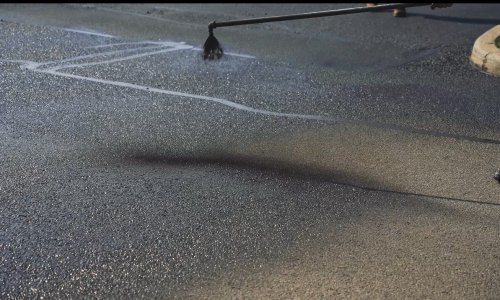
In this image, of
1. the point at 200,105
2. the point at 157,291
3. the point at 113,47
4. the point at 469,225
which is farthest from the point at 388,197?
the point at 113,47

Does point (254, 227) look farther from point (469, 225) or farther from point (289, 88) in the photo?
point (289, 88)

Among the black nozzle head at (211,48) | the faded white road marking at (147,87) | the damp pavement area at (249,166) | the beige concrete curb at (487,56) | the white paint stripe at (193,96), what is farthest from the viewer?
the beige concrete curb at (487,56)

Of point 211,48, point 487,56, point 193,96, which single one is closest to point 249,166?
point 211,48

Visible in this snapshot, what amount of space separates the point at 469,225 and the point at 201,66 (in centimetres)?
440

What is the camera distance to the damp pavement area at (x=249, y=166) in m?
4.18

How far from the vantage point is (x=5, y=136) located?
6324 mm

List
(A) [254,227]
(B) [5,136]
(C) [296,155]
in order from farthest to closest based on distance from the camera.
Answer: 1. (B) [5,136]
2. (C) [296,155]
3. (A) [254,227]

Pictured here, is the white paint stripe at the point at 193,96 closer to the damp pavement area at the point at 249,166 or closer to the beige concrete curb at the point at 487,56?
the damp pavement area at the point at 249,166

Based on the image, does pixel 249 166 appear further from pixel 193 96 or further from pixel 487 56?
pixel 487 56

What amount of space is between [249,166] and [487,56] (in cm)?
339

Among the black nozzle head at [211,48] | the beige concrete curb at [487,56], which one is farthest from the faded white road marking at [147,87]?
the beige concrete curb at [487,56]

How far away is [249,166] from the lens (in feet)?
18.5

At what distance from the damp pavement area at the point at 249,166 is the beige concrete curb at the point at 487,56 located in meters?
0.16

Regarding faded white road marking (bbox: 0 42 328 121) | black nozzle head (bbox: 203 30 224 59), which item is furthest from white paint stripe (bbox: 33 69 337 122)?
black nozzle head (bbox: 203 30 224 59)
